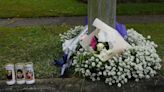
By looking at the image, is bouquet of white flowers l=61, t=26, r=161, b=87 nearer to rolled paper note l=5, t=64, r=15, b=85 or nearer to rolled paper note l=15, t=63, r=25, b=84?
rolled paper note l=15, t=63, r=25, b=84

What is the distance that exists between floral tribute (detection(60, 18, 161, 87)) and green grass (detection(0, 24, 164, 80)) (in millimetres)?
436

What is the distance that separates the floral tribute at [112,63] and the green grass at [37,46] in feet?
1.43

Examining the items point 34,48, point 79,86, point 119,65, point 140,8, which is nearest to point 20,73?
point 79,86

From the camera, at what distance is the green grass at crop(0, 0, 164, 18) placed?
1006cm

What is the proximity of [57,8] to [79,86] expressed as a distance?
6.41 meters

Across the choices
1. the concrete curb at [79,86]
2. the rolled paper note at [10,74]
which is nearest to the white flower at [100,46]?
the concrete curb at [79,86]

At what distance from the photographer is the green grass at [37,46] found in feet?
16.8

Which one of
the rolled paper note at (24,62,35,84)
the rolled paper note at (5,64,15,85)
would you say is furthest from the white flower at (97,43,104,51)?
the rolled paper note at (5,64,15,85)

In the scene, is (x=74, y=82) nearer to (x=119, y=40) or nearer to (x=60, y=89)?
(x=60, y=89)

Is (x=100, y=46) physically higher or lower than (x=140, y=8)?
higher

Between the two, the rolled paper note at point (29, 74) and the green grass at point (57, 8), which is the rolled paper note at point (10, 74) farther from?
the green grass at point (57, 8)

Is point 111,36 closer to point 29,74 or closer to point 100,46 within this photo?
point 100,46

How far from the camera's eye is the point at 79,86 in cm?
462

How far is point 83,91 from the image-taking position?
4.61 metres
